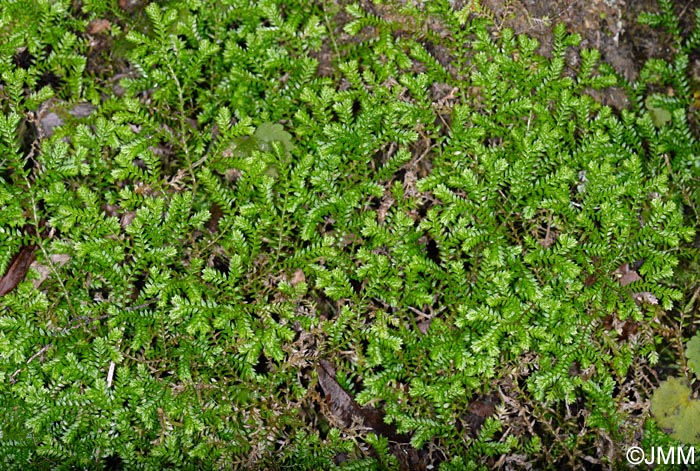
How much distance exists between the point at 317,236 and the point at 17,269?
171 centimetres

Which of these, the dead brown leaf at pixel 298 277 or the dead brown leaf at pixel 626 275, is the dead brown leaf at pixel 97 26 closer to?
the dead brown leaf at pixel 298 277

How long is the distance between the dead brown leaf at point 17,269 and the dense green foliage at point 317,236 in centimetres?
7

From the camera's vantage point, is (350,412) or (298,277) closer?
(350,412)

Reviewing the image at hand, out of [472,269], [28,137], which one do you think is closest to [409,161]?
[472,269]

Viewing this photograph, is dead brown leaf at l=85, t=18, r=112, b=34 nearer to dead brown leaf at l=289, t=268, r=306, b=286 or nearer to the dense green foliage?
the dense green foliage

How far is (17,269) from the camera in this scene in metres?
3.37

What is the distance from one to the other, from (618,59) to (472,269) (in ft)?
5.47

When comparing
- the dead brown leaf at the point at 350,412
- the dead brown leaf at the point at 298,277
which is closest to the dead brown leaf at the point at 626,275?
the dead brown leaf at the point at 350,412

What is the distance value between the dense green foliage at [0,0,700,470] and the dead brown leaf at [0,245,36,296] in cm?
7

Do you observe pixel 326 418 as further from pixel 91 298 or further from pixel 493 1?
pixel 493 1

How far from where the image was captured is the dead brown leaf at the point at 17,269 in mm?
3342

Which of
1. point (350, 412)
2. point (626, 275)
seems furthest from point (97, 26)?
point (626, 275)

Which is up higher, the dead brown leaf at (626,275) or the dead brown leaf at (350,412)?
the dead brown leaf at (626,275)

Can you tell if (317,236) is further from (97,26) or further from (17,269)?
(97,26)
